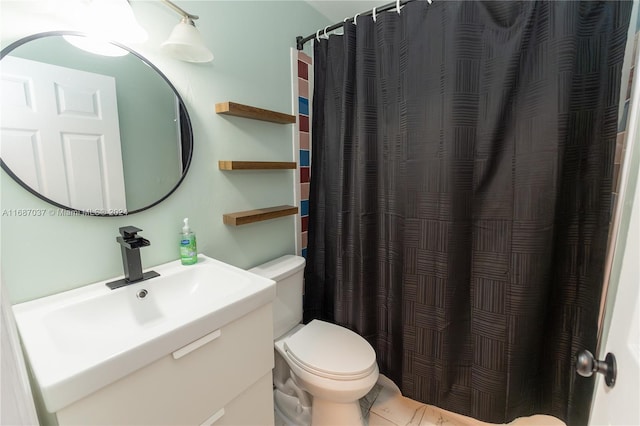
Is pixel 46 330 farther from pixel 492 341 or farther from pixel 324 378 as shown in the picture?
pixel 492 341

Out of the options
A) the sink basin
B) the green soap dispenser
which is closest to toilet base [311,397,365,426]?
the sink basin

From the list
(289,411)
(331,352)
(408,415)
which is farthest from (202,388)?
(408,415)

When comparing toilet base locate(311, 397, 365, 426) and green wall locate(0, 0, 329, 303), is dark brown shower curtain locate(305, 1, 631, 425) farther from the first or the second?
green wall locate(0, 0, 329, 303)

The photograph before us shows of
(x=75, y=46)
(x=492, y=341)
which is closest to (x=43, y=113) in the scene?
(x=75, y=46)

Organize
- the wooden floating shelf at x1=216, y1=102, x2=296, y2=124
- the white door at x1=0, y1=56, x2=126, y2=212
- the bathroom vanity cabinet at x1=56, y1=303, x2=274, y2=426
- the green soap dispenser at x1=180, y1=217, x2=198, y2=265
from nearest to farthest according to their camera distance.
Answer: the bathroom vanity cabinet at x1=56, y1=303, x2=274, y2=426 → the white door at x1=0, y1=56, x2=126, y2=212 → the green soap dispenser at x1=180, y1=217, x2=198, y2=265 → the wooden floating shelf at x1=216, y1=102, x2=296, y2=124

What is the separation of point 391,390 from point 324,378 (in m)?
0.70

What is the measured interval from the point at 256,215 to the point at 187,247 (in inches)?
14.1

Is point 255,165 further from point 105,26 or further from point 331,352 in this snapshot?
point 331,352

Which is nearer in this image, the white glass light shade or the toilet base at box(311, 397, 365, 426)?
the white glass light shade

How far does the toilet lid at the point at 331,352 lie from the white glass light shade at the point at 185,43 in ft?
4.29

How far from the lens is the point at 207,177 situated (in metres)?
1.31

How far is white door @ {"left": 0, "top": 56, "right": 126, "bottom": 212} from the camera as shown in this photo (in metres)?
0.84

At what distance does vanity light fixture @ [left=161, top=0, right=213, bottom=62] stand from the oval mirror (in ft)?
0.35

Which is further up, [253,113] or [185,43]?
[185,43]
